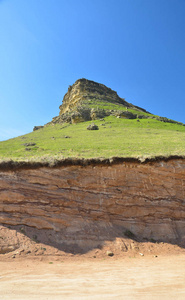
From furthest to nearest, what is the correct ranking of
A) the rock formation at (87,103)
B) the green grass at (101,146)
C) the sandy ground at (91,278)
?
the rock formation at (87,103)
the green grass at (101,146)
the sandy ground at (91,278)

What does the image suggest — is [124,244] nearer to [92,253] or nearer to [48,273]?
[92,253]

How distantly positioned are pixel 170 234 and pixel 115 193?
4885mm

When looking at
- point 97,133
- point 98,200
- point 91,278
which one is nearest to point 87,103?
point 97,133

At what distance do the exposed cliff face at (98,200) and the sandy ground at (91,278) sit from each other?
2136 mm

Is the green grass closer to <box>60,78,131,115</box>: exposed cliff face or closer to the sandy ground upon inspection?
the sandy ground

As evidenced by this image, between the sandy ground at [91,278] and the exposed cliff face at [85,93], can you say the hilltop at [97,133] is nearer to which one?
the exposed cliff face at [85,93]

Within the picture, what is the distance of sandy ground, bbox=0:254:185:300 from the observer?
199 inches

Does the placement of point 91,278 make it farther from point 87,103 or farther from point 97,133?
point 87,103

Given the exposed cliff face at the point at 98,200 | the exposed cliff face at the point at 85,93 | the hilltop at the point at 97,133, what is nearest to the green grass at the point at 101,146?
the hilltop at the point at 97,133

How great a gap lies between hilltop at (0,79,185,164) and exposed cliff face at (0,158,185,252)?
143 centimetres

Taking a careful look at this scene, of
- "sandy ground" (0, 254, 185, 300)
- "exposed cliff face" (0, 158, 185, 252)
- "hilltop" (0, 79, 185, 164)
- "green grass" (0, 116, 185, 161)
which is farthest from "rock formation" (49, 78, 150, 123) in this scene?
"sandy ground" (0, 254, 185, 300)

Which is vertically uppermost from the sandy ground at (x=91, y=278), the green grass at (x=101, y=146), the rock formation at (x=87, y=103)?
the rock formation at (x=87, y=103)

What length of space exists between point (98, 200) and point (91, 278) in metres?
6.31

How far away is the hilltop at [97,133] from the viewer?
56.3ft
